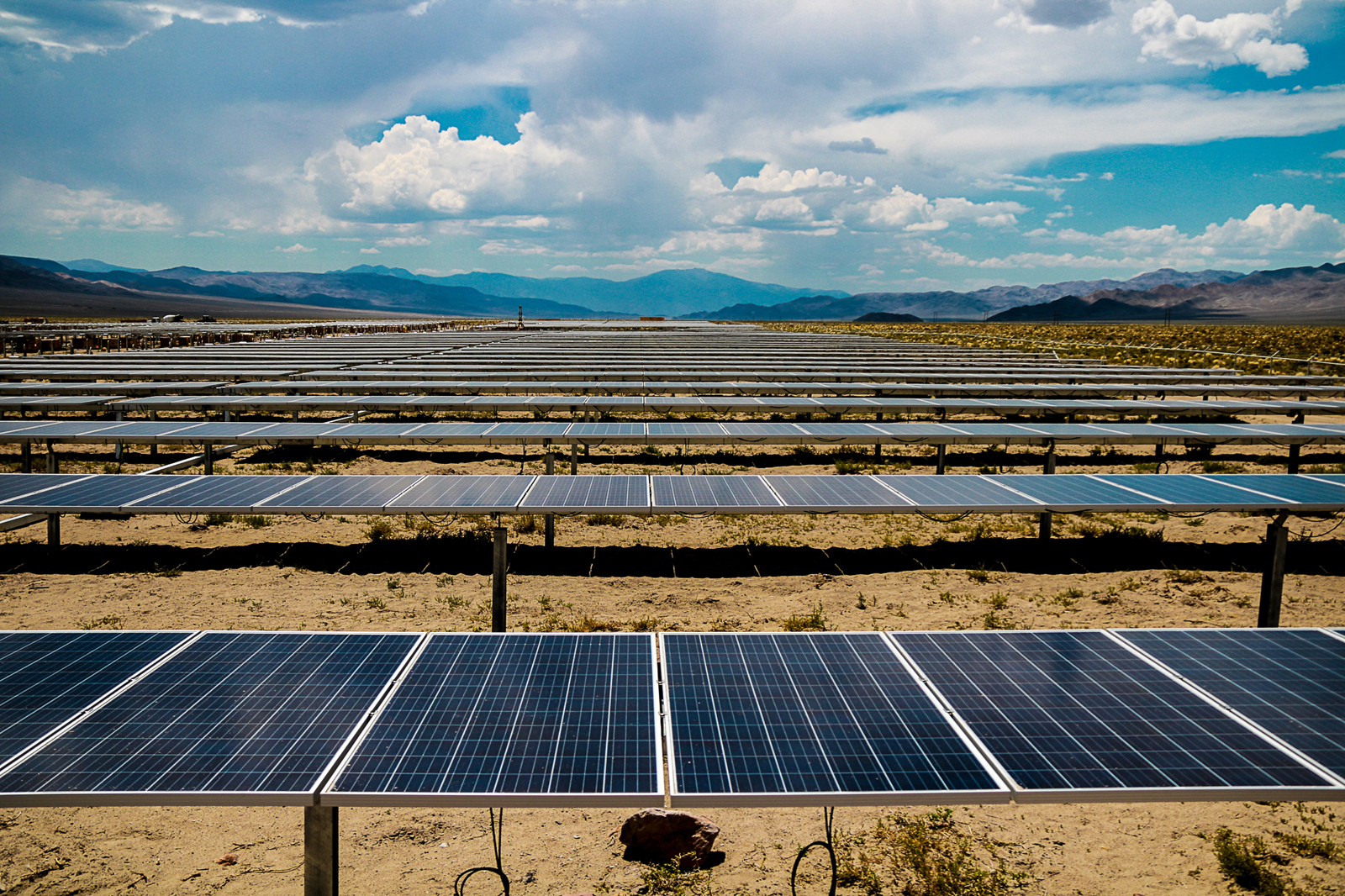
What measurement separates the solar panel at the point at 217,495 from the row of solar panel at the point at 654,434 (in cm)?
291

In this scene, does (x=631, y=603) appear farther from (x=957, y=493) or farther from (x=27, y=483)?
(x=27, y=483)

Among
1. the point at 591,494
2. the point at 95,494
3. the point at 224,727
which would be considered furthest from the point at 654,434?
the point at 224,727

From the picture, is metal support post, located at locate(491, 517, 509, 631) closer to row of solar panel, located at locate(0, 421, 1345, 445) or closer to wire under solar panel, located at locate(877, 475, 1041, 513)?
wire under solar panel, located at locate(877, 475, 1041, 513)

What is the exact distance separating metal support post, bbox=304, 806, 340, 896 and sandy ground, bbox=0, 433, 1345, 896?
1.51m

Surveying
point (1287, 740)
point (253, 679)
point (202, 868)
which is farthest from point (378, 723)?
point (1287, 740)

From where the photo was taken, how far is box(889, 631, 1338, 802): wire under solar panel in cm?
400

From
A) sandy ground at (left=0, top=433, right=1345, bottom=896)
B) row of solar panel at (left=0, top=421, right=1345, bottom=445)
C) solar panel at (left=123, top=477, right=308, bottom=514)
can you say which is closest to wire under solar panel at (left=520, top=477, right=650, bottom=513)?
sandy ground at (left=0, top=433, right=1345, bottom=896)

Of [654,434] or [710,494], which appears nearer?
[710,494]

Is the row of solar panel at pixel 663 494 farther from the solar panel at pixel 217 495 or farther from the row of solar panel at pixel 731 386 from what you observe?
the row of solar panel at pixel 731 386

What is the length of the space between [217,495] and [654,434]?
7.67 m

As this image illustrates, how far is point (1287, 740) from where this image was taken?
14.6ft

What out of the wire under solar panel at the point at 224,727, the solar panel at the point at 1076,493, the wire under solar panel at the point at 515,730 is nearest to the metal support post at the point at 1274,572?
the solar panel at the point at 1076,493

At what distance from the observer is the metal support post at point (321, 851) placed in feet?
13.3

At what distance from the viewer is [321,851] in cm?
409
